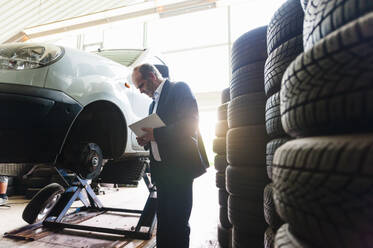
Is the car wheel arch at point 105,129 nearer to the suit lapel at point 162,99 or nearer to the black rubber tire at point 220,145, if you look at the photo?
the suit lapel at point 162,99

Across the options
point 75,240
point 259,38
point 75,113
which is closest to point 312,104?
point 259,38

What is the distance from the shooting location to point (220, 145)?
1.80 m

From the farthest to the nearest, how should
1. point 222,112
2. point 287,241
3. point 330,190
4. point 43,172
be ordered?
point 43,172
point 222,112
point 287,241
point 330,190

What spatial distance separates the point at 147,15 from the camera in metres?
5.50

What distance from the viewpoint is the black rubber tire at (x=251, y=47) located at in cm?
115

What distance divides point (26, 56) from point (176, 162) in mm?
995

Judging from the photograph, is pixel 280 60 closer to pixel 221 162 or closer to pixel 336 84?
pixel 336 84

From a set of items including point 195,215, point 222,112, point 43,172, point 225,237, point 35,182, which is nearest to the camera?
point 225,237

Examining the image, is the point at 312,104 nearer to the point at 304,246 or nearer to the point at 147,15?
the point at 304,246

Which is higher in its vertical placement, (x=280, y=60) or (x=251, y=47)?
(x=251, y=47)

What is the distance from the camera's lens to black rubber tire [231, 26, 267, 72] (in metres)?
1.15

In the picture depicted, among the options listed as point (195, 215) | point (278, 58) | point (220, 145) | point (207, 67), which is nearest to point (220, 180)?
point (220, 145)

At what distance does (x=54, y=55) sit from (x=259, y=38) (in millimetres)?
1116

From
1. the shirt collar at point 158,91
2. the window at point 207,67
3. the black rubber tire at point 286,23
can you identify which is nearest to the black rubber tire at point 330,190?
the black rubber tire at point 286,23
